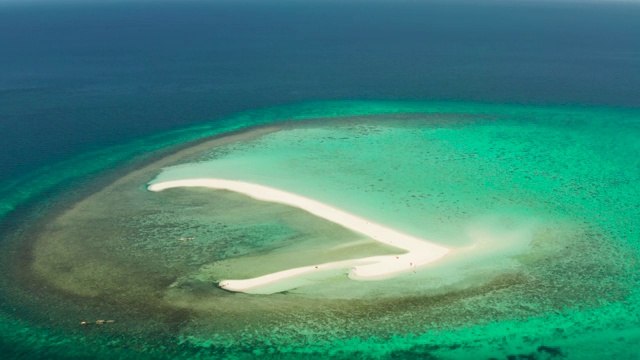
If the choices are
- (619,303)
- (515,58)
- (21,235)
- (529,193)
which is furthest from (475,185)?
(515,58)

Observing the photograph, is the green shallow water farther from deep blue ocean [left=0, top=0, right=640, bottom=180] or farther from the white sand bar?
deep blue ocean [left=0, top=0, right=640, bottom=180]

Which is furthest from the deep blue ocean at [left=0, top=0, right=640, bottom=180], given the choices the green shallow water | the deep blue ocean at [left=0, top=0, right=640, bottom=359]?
the green shallow water

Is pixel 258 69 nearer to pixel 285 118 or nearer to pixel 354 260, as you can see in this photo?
pixel 285 118

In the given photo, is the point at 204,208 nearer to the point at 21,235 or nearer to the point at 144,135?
the point at 21,235

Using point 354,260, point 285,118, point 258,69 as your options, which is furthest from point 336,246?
point 258,69

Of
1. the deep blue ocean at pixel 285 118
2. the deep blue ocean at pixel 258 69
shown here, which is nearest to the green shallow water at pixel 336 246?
the deep blue ocean at pixel 285 118
